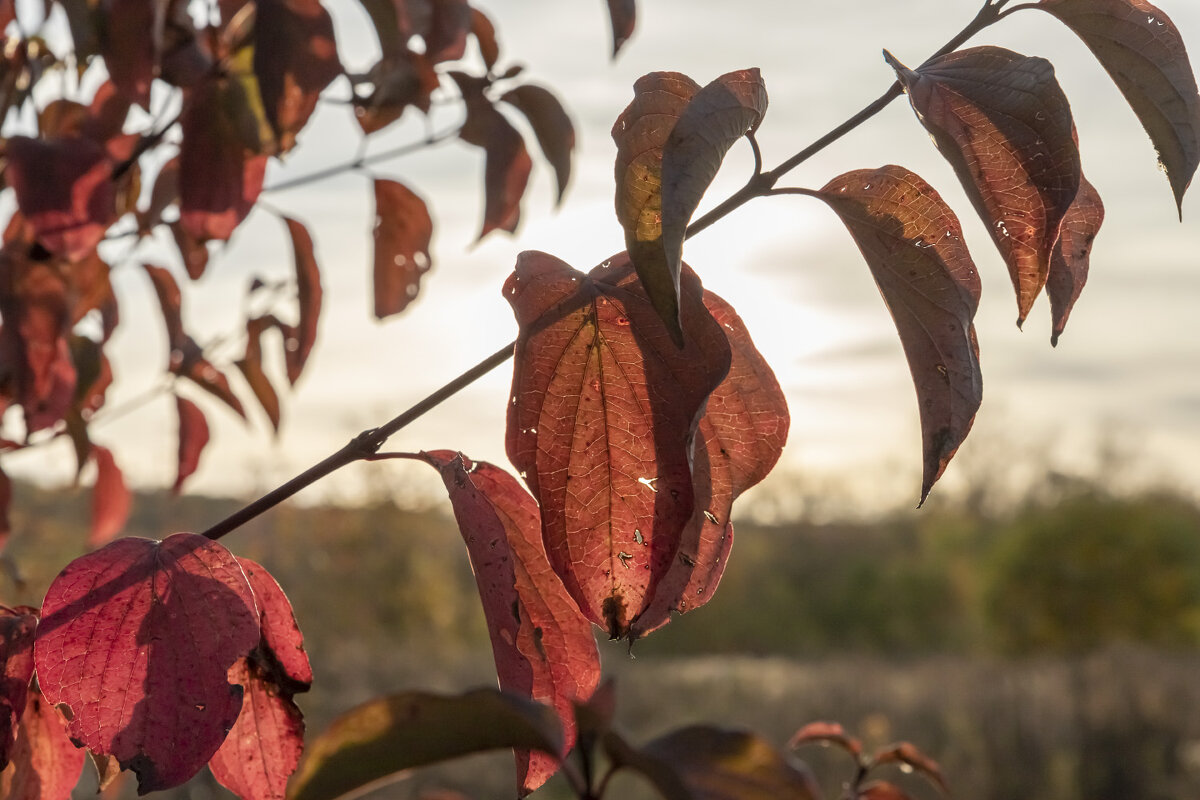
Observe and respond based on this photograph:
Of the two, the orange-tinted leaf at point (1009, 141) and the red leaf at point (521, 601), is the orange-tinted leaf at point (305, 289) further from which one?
the orange-tinted leaf at point (1009, 141)

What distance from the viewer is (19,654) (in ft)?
1.91

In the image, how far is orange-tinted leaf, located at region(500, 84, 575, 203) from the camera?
1.18 metres

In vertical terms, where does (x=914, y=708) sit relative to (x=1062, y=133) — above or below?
below

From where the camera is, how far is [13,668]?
577 mm

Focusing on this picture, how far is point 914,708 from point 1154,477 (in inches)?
424

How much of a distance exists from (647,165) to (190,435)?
1234mm

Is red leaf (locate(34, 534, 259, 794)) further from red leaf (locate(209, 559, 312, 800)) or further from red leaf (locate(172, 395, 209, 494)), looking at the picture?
red leaf (locate(172, 395, 209, 494))

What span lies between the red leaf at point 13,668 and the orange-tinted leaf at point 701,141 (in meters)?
0.42

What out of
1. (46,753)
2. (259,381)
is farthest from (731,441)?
(259,381)

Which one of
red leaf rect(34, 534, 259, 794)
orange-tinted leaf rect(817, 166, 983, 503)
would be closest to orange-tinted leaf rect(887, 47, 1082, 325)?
orange-tinted leaf rect(817, 166, 983, 503)

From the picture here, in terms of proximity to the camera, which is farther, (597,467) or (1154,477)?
(1154,477)

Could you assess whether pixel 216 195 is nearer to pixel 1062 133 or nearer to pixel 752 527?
pixel 1062 133

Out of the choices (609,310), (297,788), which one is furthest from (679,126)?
(297,788)

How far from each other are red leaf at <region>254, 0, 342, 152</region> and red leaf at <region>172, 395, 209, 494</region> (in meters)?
0.77
